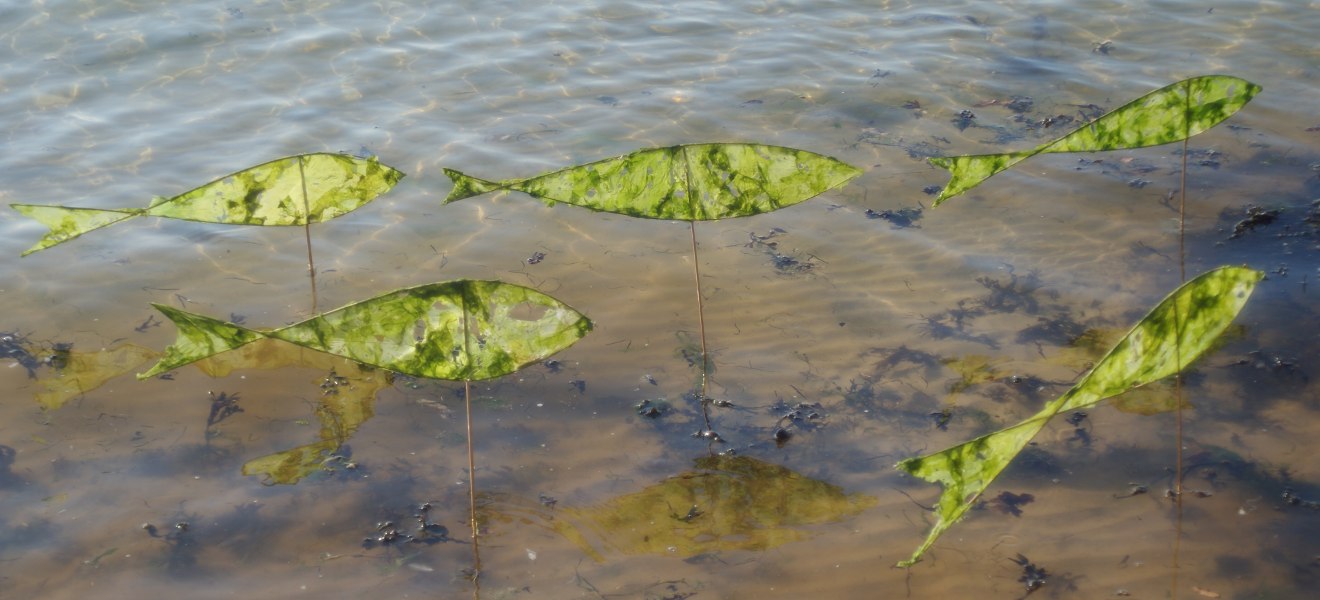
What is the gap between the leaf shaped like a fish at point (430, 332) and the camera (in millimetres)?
3959

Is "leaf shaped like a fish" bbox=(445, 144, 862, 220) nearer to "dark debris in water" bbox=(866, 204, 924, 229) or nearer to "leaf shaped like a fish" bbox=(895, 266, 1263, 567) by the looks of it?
"leaf shaped like a fish" bbox=(895, 266, 1263, 567)

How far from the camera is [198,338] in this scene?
13.2 ft

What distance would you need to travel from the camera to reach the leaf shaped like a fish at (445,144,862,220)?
4.95 meters

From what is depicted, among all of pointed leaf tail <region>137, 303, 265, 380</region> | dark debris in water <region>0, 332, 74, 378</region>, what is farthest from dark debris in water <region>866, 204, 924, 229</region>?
dark debris in water <region>0, 332, 74, 378</region>

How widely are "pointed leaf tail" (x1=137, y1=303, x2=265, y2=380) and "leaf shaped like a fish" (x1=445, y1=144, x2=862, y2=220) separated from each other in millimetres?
1275

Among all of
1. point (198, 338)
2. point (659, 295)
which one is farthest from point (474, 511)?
point (659, 295)

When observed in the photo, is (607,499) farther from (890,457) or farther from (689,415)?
(890,457)

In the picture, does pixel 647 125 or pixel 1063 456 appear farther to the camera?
pixel 647 125

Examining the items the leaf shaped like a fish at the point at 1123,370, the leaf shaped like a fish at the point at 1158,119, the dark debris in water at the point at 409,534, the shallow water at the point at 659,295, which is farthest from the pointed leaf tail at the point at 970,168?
the dark debris in water at the point at 409,534

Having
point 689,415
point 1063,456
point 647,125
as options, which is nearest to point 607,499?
point 689,415

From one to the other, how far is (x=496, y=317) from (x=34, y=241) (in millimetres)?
4040

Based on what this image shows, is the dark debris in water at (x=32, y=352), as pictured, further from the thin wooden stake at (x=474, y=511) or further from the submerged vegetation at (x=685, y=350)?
the thin wooden stake at (x=474, y=511)

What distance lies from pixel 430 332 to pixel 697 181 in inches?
60.1

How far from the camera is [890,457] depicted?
16.7 ft
